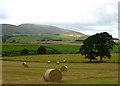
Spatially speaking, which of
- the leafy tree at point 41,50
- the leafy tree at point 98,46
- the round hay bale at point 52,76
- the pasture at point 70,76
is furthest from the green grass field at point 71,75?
the leafy tree at point 41,50

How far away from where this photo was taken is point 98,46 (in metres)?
69.0

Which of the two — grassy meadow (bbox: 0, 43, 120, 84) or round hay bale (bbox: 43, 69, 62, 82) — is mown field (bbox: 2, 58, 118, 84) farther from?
round hay bale (bbox: 43, 69, 62, 82)

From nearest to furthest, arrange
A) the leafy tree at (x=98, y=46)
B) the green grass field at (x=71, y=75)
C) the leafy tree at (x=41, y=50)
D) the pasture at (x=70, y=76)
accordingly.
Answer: the pasture at (x=70, y=76), the green grass field at (x=71, y=75), the leafy tree at (x=98, y=46), the leafy tree at (x=41, y=50)

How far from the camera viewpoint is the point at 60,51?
120 metres

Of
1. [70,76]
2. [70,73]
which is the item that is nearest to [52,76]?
[70,76]

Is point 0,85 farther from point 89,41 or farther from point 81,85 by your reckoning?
point 89,41

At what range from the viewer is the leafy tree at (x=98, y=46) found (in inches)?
2687

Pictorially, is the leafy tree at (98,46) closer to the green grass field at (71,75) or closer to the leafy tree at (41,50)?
the green grass field at (71,75)

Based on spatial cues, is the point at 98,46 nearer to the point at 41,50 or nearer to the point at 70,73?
the point at 70,73

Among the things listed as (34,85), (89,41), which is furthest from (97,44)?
(34,85)

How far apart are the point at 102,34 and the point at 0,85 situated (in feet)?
172

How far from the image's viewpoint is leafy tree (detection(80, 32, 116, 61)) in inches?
2687

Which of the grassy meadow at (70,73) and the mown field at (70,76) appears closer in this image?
the mown field at (70,76)

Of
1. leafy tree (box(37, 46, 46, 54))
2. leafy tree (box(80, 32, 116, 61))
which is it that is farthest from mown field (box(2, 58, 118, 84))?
leafy tree (box(37, 46, 46, 54))
